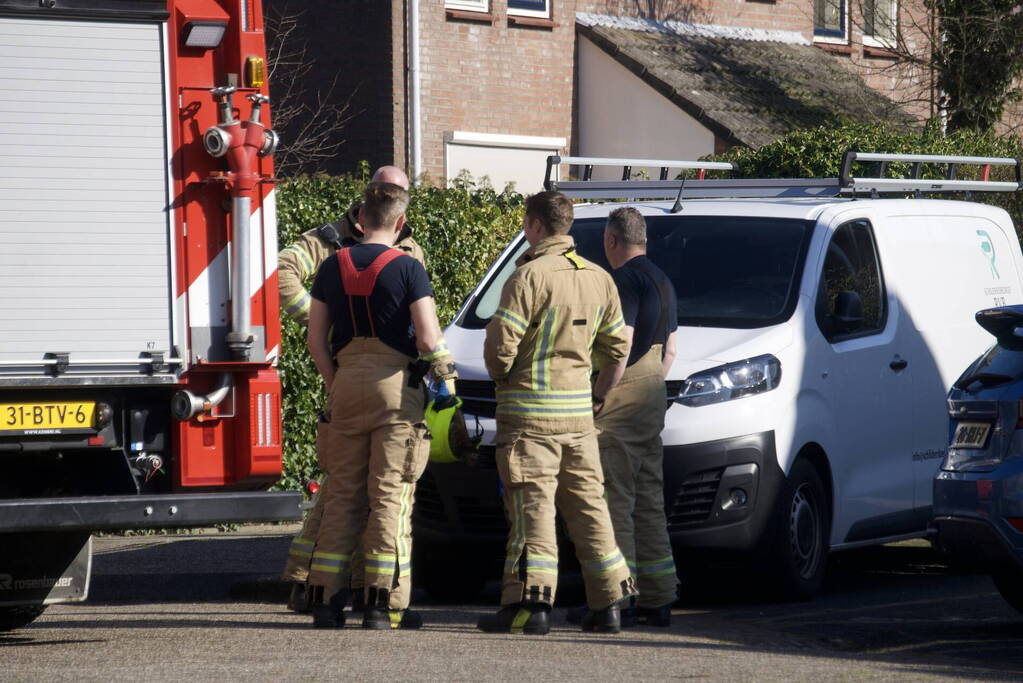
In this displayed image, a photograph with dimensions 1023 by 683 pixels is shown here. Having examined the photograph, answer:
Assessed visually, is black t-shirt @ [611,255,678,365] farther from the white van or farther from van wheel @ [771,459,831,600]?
van wheel @ [771,459,831,600]

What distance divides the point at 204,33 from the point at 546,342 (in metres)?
1.95

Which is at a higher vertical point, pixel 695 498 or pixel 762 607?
pixel 695 498

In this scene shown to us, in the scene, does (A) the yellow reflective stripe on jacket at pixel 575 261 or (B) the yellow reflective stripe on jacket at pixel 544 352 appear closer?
(B) the yellow reflective stripe on jacket at pixel 544 352

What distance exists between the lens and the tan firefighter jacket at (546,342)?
791cm

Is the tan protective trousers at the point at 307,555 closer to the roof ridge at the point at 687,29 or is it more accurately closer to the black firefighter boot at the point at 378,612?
the black firefighter boot at the point at 378,612

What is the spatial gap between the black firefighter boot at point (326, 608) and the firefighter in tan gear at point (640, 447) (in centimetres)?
114

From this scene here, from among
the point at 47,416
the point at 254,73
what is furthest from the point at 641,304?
the point at 47,416

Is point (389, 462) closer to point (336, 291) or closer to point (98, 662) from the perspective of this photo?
point (336, 291)

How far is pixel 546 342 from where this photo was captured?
7.96 metres

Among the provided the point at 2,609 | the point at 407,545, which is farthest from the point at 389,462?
the point at 2,609

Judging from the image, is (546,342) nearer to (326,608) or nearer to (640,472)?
(640,472)

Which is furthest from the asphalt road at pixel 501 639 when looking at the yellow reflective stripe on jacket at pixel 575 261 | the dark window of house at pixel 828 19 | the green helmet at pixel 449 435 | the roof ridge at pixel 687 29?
the dark window of house at pixel 828 19

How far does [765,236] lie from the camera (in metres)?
9.71

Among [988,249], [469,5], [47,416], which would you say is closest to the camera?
[47,416]
